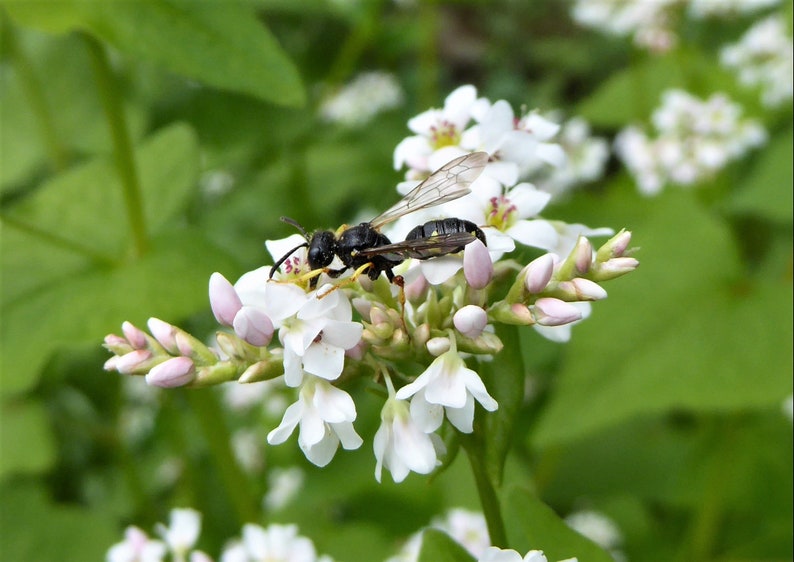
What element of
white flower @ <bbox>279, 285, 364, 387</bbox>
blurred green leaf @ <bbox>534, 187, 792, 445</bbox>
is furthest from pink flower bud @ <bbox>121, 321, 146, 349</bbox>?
blurred green leaf @ <bbox>534, 187, 792, 445</bbox>

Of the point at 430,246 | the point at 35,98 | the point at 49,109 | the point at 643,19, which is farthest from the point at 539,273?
the point at 49,109

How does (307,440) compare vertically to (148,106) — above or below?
below

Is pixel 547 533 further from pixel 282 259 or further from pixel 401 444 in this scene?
pixel 282 259

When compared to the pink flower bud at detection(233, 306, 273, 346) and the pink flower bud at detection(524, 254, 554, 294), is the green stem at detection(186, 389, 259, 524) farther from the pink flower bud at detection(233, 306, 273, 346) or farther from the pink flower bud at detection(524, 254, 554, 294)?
the pink flower bud at detection(524, 254, 554, 294)

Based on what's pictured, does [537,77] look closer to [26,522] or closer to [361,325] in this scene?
[26,522]

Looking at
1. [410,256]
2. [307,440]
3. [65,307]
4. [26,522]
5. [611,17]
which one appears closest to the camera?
[307,440]

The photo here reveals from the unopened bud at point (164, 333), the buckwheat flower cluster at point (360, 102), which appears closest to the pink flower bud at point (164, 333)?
the unopened bud at point (164, 333)

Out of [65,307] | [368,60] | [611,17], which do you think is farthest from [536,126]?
[368,60]
